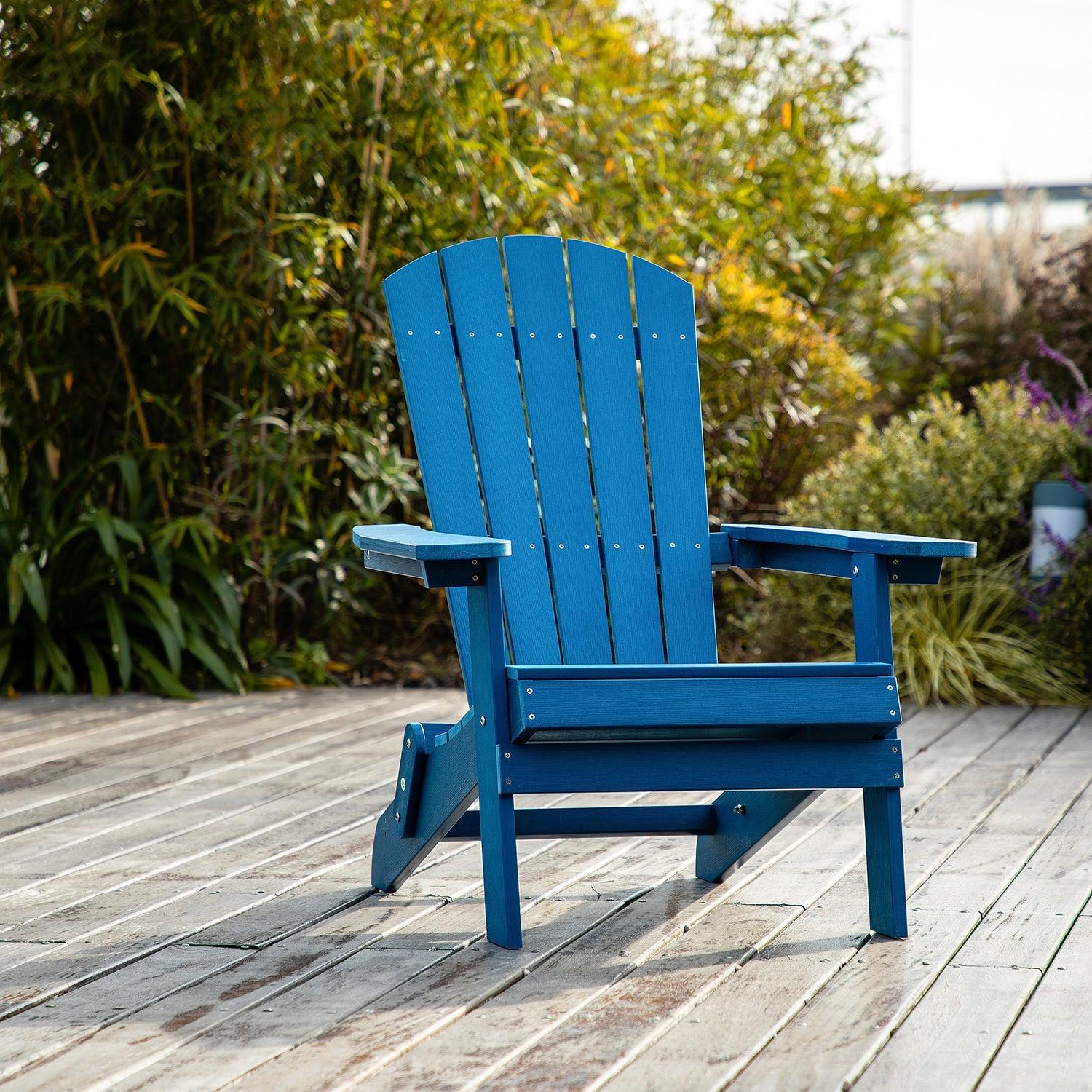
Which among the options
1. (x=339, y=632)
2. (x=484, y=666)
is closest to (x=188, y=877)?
(x=484, y=666)

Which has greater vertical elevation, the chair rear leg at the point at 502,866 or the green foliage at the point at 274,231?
the green foliage at the point at 274,231

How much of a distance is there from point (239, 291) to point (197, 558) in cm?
85

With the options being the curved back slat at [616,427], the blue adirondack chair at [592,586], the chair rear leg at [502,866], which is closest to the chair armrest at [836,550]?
the blue adirondack chair at [592,586]

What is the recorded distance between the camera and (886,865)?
2070 mm

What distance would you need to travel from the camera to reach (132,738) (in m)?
3.75

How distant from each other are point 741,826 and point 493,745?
54 centimetres

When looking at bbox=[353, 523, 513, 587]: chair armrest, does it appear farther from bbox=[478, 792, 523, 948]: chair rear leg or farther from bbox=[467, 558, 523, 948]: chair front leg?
bbox=[478, 792, 523, 948]: chair rear leg

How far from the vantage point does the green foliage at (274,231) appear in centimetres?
415

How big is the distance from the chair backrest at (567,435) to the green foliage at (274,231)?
1664mm

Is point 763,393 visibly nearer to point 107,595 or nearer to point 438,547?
point 107,595

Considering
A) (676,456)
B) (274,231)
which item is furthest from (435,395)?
(274,231)

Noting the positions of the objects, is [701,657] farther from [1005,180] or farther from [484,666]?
[1005,180]

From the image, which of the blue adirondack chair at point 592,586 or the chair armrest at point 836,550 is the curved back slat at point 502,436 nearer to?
the blue adirondack chair at point 592,586

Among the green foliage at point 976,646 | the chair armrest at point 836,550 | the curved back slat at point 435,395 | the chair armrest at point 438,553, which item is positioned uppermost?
the curved back slat at point 435,395
